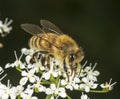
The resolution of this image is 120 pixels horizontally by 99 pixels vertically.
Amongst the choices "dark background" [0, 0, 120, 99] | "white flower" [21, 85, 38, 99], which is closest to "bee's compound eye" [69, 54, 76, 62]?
"white flower" [21, 85, 38, 99]

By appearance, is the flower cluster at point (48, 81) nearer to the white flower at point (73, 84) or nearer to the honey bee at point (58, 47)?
the white flower at point (73, 84)

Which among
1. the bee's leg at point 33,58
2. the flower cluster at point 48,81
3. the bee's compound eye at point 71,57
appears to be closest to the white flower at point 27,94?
the flower cluster at point 48,81

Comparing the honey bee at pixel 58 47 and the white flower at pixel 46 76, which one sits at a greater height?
the honey bee at pixel 58 47

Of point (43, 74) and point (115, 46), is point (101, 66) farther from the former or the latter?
point (43, 74)

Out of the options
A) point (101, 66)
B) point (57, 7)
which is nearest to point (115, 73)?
point (101, 66)

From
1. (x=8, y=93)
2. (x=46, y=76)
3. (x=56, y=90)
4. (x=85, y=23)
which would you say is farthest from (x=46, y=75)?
(x=85, y=23)

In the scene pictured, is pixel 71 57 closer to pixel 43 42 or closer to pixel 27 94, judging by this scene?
pixel 43 42

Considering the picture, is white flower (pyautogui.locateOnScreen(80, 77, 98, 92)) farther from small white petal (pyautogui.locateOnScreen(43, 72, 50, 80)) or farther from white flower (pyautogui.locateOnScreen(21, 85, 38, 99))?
white flower (pyautogui.locateOnScreen(21, 85, 38, 99))

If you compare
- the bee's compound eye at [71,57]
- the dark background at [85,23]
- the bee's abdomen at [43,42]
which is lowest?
the bee's compound eye at [71,57]
